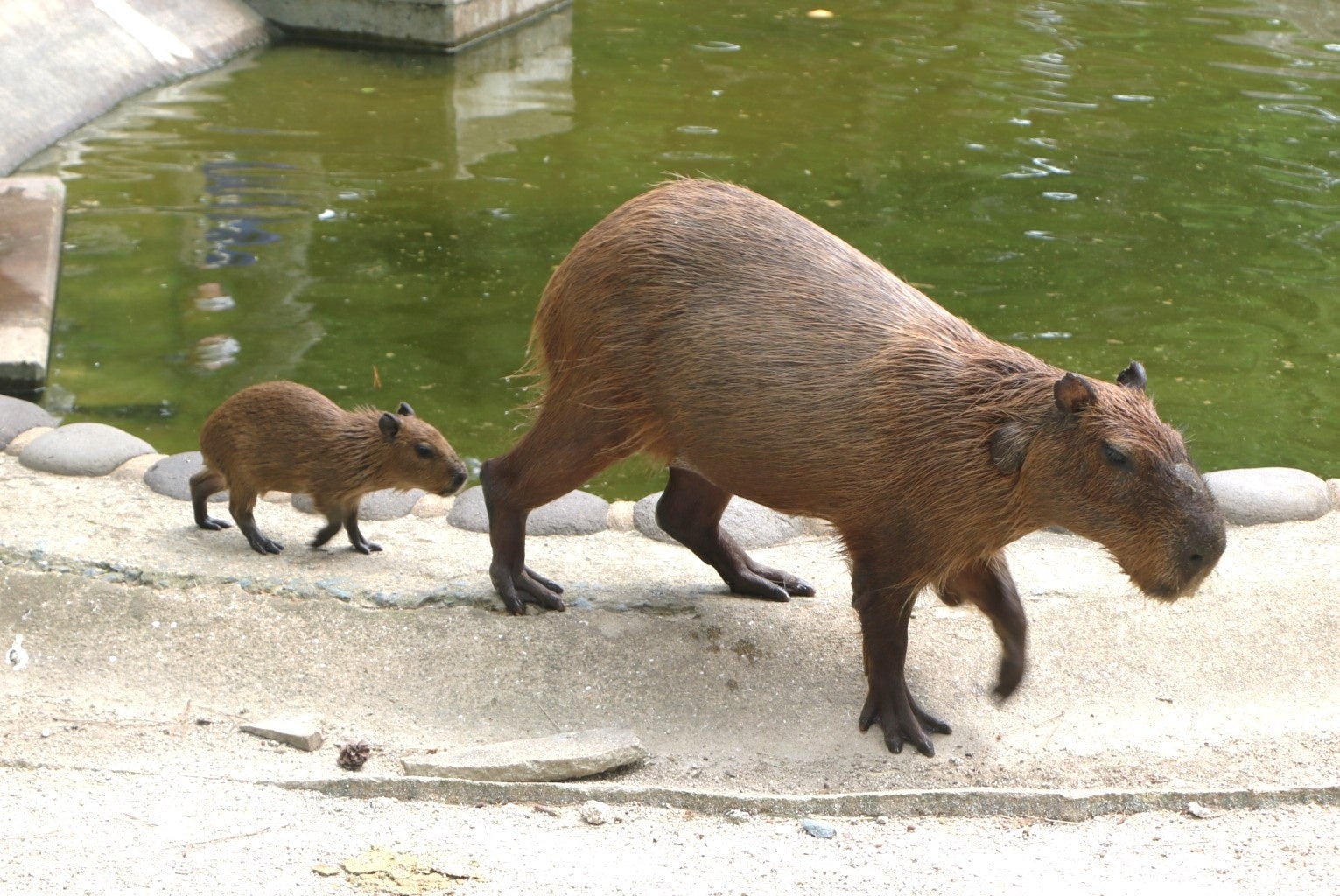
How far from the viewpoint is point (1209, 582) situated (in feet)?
17.5

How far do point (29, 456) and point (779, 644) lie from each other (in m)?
3.14

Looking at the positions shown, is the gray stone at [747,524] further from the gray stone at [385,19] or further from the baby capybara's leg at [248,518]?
the gray stone at [385,19]

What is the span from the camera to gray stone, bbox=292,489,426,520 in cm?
615

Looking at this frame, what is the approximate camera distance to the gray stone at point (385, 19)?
1272cm

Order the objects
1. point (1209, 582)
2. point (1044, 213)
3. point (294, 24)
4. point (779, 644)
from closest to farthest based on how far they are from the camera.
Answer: point (779, 644) < point (1209, 582) < point (1044, 213) < point (294, 24)

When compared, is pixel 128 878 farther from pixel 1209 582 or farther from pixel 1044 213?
pixel 1044 213

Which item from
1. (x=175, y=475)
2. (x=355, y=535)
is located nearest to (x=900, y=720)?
(x=355, y=535)

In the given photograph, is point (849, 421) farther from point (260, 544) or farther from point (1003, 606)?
point (260, 544)

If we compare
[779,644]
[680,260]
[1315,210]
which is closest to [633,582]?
[779,644]

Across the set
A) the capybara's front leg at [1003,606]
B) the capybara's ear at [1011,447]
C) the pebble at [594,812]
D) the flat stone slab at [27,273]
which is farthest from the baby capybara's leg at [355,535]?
the capybara's ear at [1011,447]

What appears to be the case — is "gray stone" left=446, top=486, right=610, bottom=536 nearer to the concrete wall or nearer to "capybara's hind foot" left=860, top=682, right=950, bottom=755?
"capybara's hind foot" left=860, top=682, right=950, bottom=755

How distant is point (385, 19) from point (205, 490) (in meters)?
8.04

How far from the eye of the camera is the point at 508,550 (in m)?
5.08

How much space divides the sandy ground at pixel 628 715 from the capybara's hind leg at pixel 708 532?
0.08 meters
